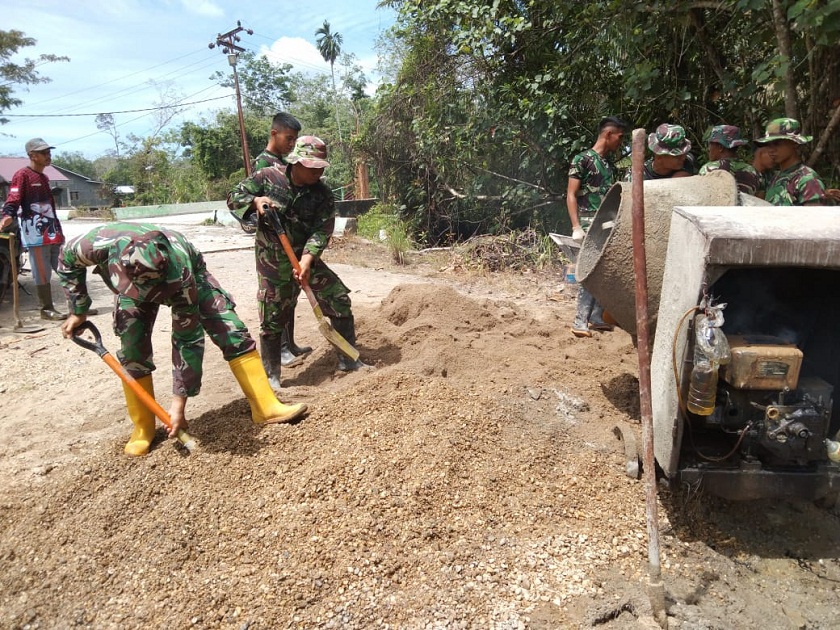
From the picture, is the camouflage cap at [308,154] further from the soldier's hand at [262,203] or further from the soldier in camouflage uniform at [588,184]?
the soldier in camouflage uniform at [588,184]

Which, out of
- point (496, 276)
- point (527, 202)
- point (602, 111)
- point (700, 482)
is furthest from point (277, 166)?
point (527, 202)

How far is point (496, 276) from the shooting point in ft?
25.2

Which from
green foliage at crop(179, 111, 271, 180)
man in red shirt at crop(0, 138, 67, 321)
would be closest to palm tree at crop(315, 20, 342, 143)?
green foliage at crop(179, 111, 271, 180)

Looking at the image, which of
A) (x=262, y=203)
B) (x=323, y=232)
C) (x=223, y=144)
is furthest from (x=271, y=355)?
(x=223, y=144)

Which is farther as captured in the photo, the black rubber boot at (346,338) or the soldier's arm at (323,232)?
the black rubber boot at (346,338)

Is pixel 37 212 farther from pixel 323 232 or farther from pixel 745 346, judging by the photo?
pixel 745 346

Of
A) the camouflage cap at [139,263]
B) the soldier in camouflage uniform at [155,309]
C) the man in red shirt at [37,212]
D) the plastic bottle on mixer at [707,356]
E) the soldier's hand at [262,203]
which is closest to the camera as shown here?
the plastic bottle on mixer at [707,356]

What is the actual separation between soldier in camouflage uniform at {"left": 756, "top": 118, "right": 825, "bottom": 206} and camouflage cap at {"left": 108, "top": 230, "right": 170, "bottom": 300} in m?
3.43

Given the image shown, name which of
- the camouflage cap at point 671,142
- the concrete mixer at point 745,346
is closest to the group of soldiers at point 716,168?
the camouflage cap at point 671,142

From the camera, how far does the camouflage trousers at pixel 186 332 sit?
2.93m

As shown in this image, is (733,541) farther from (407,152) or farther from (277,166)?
Result: (407,152)

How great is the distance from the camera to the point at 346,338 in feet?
13.9

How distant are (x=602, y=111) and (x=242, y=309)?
4.98 m

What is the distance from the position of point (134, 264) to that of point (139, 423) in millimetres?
962
